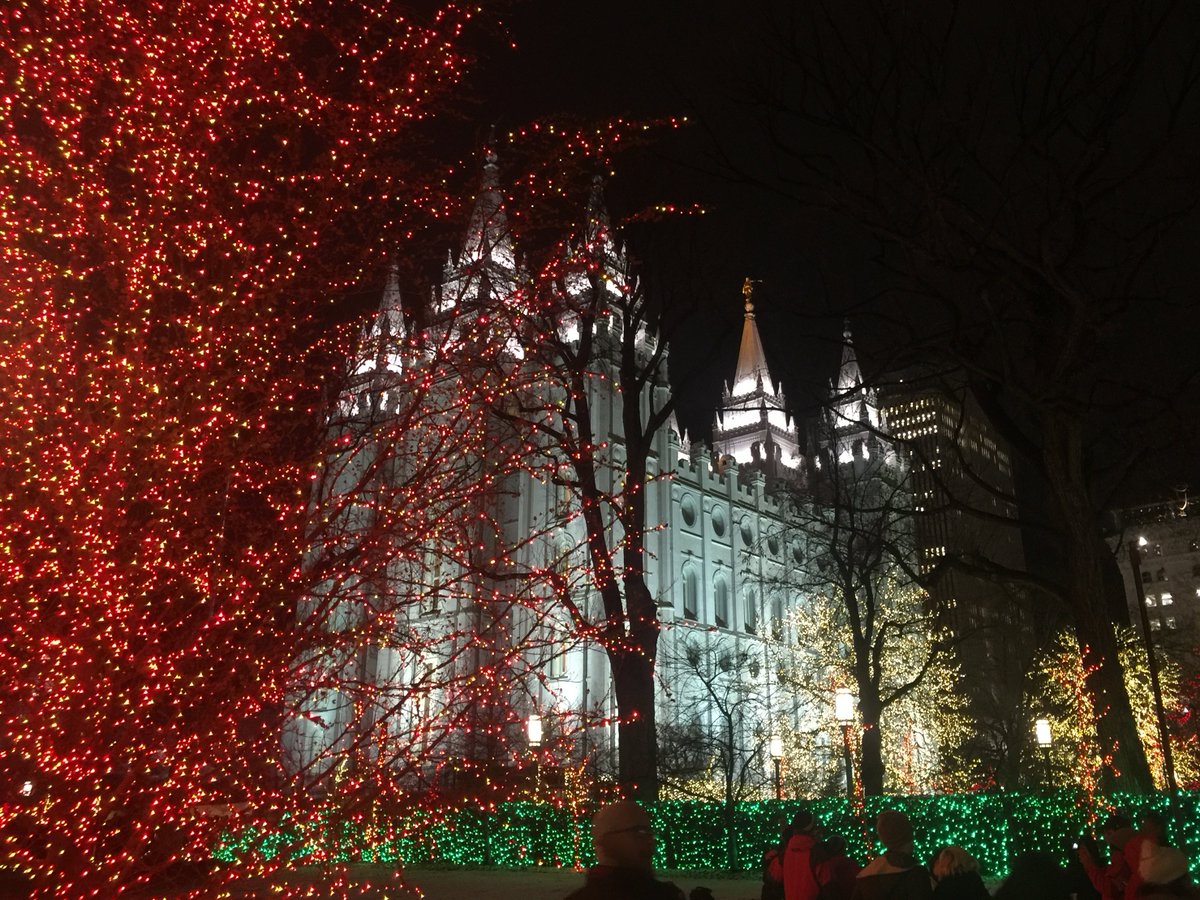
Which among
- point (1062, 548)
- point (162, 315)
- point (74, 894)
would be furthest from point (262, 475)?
point (1062, 548)

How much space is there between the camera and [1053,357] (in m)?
12.5

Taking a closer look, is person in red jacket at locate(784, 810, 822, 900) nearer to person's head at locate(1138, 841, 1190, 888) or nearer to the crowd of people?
the crowd of people

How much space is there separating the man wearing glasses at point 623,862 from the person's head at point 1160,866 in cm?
310

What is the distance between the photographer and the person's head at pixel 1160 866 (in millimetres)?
4973

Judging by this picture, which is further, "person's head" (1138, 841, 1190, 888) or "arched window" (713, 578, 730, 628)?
"arched window" (713, 578, 730, 628)

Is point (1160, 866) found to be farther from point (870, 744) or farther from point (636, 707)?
point (870, 744)

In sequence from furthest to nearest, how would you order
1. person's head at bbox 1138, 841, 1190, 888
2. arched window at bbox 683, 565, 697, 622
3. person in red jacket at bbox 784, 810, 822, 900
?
1. arched window at bbox 683, 565, 697, 622
2. person in red jacket at bbox 784, 810, 822, 900
3. person's head at bbox 1138, 841, 1190, 888

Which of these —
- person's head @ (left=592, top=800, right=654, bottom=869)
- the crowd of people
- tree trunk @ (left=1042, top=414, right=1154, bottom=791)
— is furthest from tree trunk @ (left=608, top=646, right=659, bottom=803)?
person's head @ (left=592, top=800, right=654, bottom=869)

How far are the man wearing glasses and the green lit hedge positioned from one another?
7803mm

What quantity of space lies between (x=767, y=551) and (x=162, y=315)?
58375 millimetres

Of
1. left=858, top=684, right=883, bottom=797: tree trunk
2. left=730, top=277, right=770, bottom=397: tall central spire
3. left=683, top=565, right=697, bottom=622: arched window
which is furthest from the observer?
left=730, top=277, right=770, bottom=397: tall central spire

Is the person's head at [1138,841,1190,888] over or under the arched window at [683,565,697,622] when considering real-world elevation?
under

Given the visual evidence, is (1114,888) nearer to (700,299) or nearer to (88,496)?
(88,496)

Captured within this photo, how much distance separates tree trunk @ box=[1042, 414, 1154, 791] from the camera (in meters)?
11.3
